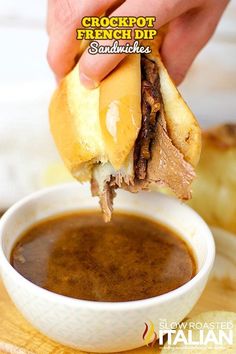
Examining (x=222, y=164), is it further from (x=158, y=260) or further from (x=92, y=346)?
(x=92, y=346)

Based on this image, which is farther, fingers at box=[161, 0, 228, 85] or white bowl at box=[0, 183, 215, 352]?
fingers at box=[161, 0, 228, 85]

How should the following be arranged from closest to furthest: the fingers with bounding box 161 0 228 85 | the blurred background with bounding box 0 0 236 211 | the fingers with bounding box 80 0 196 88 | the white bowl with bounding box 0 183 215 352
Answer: the white bowl with bounding box 0 183 215 352 < the fingers with bounding box 80 0 196 88 < the fingers with bounding box 161 0 228 85 < the blurred background with bounding box 0 0 236 211

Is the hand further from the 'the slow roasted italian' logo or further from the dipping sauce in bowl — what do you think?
the 'the slow roasted italian' logo

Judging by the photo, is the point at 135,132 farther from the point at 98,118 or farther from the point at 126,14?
the point at 126,14

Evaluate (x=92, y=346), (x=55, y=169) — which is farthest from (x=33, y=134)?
(x=92, y=346)

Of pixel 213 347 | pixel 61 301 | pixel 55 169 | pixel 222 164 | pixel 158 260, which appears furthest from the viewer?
pixel 55 169

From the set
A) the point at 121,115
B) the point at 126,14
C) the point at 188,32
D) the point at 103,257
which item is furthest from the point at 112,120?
the point at 188,32

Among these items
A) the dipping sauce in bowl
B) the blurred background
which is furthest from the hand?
the blurred background
